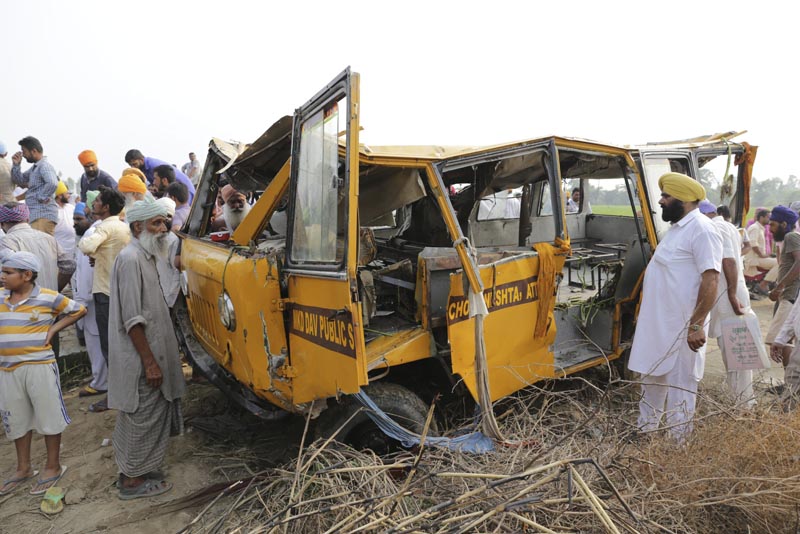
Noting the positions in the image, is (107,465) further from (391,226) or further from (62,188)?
(62,188)

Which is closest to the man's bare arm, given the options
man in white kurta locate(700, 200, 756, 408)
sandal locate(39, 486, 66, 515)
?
man in white kurta locate(700, 200, 756, 408)

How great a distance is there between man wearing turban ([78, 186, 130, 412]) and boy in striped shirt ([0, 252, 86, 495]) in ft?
3.68

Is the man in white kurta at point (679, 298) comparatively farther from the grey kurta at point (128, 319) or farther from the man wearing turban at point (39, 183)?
the man wearing turban at point (39, 183)

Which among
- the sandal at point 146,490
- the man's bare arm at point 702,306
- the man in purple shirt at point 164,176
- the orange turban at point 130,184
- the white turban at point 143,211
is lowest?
the sandal at point 146,490

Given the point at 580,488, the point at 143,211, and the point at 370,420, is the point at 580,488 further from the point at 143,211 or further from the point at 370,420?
the point at 143,211

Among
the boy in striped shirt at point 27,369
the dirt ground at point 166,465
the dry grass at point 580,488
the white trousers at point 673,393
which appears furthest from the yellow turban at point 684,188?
the boy in striped shirt at point 27,369

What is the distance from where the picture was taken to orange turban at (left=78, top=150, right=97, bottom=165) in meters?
7.24

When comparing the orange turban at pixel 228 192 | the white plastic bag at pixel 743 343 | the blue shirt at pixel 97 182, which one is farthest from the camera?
the blue shirt at pixel 97 182

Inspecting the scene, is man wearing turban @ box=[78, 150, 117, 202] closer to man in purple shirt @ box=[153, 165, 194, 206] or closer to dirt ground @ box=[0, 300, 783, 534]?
man in purple shirt @ box=[153, 165, 194, 206]

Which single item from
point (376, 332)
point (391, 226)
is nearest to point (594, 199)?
point (391, 226)

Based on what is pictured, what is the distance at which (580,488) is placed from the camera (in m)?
2.04

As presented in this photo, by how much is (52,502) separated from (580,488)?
3.27m

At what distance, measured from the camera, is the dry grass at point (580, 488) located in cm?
196

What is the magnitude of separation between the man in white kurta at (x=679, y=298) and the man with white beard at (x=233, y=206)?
3572mm
